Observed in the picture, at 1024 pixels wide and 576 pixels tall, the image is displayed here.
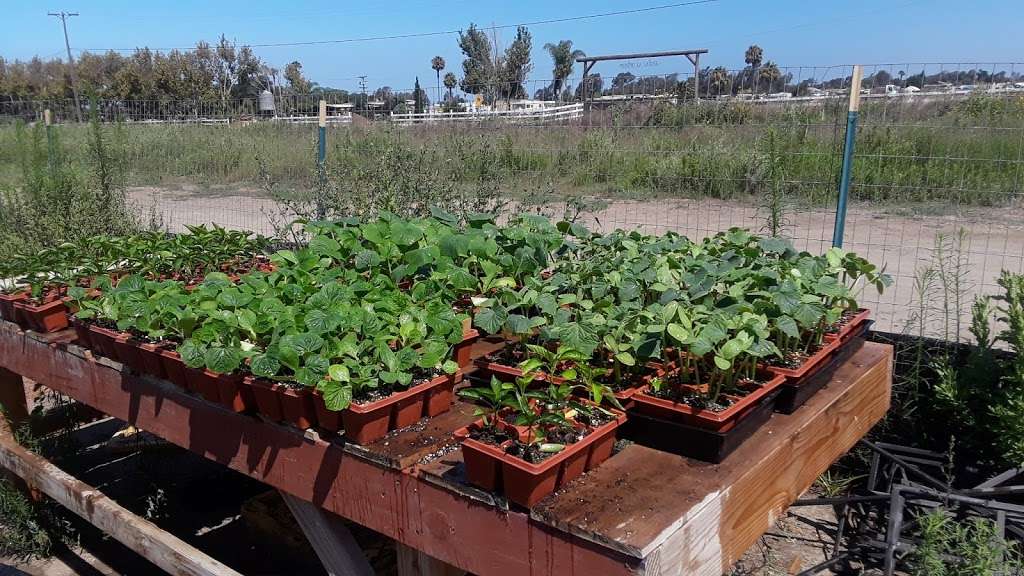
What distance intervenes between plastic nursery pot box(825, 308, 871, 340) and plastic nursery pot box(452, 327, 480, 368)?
1.02m

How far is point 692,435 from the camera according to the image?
1.64 m

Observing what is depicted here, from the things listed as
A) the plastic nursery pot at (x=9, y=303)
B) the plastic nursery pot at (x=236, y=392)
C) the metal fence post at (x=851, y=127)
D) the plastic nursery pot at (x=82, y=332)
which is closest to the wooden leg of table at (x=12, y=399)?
the plastic nursery pot at (x=9, y=303)

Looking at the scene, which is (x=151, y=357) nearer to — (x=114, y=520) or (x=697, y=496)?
(x=114, y=520)

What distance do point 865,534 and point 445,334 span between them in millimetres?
2161

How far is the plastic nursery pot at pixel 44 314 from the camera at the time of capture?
2746 mm

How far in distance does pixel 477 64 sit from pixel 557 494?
2474cm

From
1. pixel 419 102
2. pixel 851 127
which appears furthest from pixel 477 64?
pixel 851 127

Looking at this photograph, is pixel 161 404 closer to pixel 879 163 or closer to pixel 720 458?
pixel 720 458

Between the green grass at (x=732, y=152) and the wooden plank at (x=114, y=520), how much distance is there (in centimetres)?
301

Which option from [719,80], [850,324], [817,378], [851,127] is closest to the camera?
[817,378]

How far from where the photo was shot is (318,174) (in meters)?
5.37

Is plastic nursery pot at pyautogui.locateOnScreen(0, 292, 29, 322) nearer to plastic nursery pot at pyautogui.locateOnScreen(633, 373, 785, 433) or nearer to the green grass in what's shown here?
plastic nursery pot at pyautogui.locateOnScreen(633, 373, 785, 433)

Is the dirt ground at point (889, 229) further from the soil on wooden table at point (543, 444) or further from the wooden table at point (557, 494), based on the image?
the soil on wooden table at point (543, 444)

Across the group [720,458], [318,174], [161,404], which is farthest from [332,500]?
[318,174]
